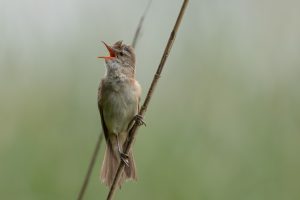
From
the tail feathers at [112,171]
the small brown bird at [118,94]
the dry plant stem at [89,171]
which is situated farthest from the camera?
the small brown bird at [118,94]

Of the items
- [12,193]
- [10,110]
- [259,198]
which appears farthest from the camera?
[10,110]

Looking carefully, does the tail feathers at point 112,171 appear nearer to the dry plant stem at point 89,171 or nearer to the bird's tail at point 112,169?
the bird's tail at point 112,169

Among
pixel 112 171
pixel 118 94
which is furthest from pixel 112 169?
pixel 118 94

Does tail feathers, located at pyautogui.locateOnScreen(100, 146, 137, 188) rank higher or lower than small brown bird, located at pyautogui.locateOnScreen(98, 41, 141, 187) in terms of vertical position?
lower

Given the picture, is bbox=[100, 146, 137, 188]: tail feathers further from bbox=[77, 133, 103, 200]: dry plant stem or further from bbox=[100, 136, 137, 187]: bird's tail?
bbox=[77, 133, 103, 200]: dry plant stem

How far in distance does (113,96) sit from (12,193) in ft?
3.89

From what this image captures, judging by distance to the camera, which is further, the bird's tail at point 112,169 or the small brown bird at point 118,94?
the small brown bird at point 118,94

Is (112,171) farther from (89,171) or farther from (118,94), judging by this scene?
(89,171)

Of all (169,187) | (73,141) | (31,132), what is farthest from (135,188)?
(31,132)

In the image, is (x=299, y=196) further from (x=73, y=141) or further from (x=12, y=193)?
(x=12, y=193)

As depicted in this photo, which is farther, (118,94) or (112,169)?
(118,94)

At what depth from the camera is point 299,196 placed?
256 inches

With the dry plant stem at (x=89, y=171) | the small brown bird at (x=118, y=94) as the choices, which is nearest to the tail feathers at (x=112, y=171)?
the small brown bird at (x=118, y=94)

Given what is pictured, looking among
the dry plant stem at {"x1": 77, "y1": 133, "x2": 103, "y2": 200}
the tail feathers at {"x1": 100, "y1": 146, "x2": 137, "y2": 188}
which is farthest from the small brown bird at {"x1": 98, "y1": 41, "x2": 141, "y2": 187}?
the dry plant stem at {"x1": 77, "y1": 133, "x2": 103, "y2": 200}
